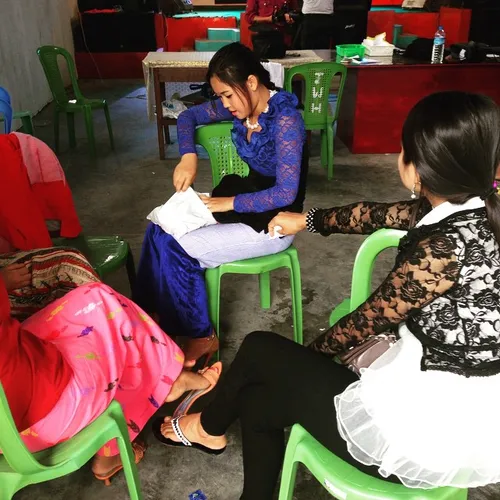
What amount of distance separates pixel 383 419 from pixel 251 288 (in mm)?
1592

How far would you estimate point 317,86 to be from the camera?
3842 millimetres

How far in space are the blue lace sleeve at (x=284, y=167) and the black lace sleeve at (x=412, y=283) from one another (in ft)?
2.24

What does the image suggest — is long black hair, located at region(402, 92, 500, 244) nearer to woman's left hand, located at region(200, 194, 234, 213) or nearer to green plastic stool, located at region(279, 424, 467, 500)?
green plastic stool, located at region(279, 424, 467, 500)

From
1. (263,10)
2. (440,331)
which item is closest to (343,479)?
(440,331)

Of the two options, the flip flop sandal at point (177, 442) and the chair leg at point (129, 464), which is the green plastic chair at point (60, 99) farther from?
the chair leg at point (129, 464)

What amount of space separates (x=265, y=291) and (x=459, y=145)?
1.50m

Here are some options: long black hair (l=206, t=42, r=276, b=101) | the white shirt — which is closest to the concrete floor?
long black hair (l=206, t=42, r=276, b=101)

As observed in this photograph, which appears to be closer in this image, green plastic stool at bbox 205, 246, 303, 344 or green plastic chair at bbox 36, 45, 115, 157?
green plastic stool at bbox 205, 246, 303, 344

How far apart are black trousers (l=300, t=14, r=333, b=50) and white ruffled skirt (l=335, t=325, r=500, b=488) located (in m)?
5.78

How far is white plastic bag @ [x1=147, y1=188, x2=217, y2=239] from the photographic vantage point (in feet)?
6.04

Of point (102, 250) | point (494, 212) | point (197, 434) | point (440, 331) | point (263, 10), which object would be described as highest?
point (263, 10)

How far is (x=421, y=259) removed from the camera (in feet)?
3.40

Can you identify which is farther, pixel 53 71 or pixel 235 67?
pixel 53 71

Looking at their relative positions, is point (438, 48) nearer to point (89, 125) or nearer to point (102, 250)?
point (89, 125)
